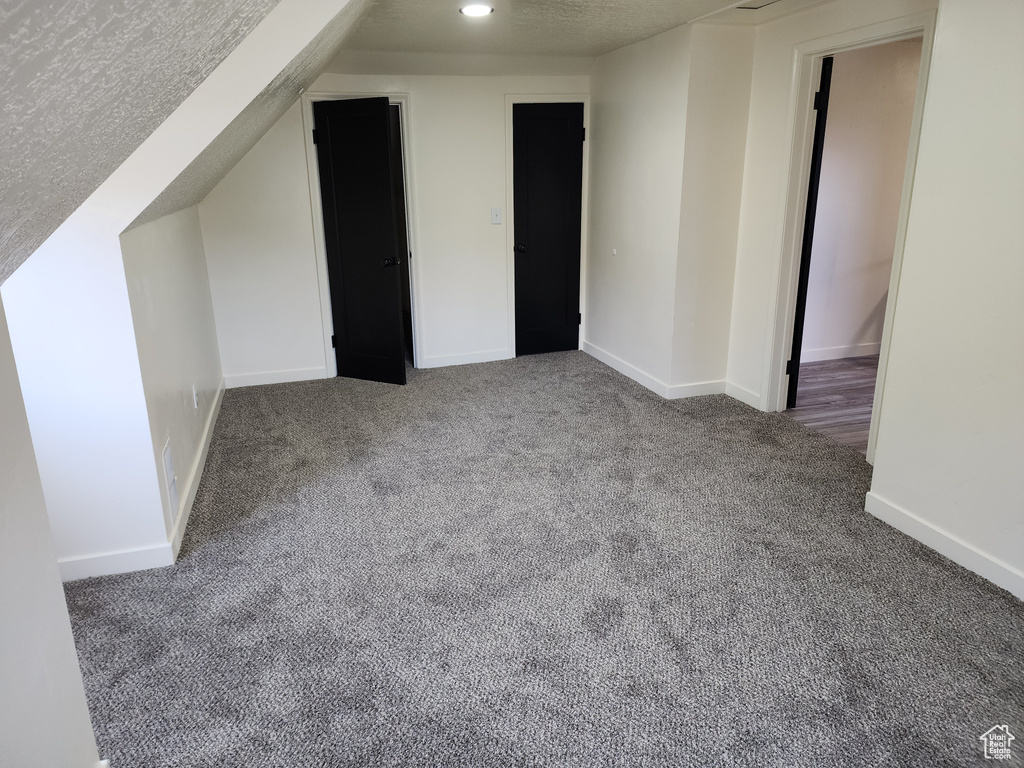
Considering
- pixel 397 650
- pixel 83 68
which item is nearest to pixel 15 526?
pixel 83 68

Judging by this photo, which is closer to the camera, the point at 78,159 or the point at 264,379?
the point at 78,159

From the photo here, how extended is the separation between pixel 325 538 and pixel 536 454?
1256 millimetres

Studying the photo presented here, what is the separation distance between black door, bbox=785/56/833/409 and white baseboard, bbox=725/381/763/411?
0.60 ft

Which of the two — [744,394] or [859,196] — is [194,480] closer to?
[744,394]

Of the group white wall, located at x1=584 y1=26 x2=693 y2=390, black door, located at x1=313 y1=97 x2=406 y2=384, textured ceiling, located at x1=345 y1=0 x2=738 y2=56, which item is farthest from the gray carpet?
textured ceiling, located at x1=345 y1=0 x2=738 y2=56

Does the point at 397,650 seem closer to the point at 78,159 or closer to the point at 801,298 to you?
the point at 78,159

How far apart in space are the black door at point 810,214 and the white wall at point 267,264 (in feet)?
10.8

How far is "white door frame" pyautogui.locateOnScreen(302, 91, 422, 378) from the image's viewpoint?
15.1 ft

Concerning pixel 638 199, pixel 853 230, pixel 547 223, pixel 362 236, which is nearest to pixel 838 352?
pixel 853 230

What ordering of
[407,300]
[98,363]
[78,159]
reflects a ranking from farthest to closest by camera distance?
[407,300]
[98,363]
[78,159]

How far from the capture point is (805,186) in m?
3.88

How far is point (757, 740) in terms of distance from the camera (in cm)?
177

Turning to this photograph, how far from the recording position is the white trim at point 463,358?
5.35 metres

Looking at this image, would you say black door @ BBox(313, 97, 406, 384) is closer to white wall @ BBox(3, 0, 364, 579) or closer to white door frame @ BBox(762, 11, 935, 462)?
white wall @ BBox(3, 0, 364, 579)
